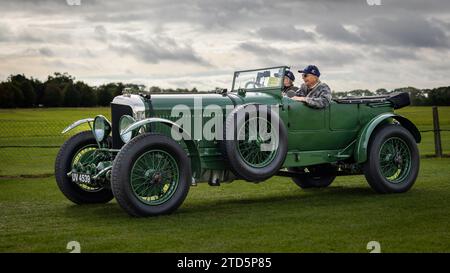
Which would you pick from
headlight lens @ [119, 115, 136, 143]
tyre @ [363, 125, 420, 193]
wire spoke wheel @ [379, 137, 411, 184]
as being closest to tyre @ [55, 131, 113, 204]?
headlight lens @ [119, 115, 136, 143]

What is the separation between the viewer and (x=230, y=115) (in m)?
9.49

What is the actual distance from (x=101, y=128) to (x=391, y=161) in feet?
15.3

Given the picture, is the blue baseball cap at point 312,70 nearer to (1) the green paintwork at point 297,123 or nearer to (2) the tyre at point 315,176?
(1) the green paintwork at point 297,123

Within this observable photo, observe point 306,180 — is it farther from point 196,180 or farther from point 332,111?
point 196,180

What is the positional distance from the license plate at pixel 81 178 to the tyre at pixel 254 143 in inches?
74.7

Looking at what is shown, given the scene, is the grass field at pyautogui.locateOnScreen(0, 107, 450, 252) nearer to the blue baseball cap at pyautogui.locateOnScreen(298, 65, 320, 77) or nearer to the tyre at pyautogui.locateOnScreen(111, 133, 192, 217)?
the tyre at pyautogui.locateOnScreen(111, 133, 192, 217)

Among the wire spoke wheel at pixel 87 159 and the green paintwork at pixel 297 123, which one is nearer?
the green paintwork at pixel 297 123

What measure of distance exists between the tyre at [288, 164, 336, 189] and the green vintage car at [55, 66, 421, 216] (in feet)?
0.07

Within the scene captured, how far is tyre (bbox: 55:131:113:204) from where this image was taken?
10258mm

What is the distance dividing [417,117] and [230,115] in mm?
41236

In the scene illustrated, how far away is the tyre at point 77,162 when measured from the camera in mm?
10258

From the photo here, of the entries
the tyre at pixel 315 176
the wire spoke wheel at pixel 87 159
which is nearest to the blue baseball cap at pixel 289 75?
the tyre at pixel 315 176

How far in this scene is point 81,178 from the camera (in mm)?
9602

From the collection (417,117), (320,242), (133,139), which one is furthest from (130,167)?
(417,117)
